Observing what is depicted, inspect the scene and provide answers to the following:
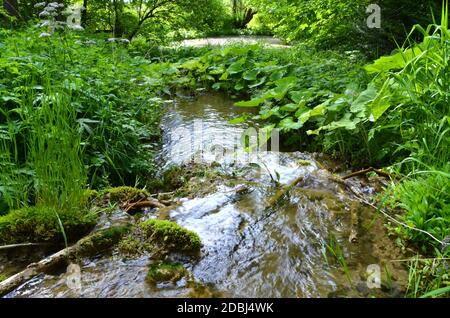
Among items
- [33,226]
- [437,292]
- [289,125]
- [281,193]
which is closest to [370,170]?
[281,193]

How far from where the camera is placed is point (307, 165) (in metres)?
3.14

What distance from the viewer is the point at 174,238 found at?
189 cm

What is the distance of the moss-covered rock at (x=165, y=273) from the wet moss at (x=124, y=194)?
863 mm

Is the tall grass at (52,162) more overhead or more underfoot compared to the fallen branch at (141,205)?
more overhead

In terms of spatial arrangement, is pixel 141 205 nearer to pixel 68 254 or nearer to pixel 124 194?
pixel 124 194

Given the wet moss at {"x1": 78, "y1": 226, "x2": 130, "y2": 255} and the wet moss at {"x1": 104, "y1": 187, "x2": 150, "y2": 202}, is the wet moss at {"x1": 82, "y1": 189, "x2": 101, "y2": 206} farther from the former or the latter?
the wet moss at {"x1": 78, "y1": 226, "x2": 130, "y2": 255}

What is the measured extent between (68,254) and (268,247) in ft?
3.49

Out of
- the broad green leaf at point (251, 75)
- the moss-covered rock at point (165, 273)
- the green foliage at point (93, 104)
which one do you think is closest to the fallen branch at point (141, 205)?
the green foliage at point (93, 104)

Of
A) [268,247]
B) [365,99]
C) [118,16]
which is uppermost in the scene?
[118,16]

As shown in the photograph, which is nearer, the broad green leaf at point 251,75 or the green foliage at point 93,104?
the green foliage at point 93,104

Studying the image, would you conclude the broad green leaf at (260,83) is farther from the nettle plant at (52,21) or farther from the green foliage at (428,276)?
the green foliage at (428,276)

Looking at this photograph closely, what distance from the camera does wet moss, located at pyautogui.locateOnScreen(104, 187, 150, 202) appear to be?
244cm

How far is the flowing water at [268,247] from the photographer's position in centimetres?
158
